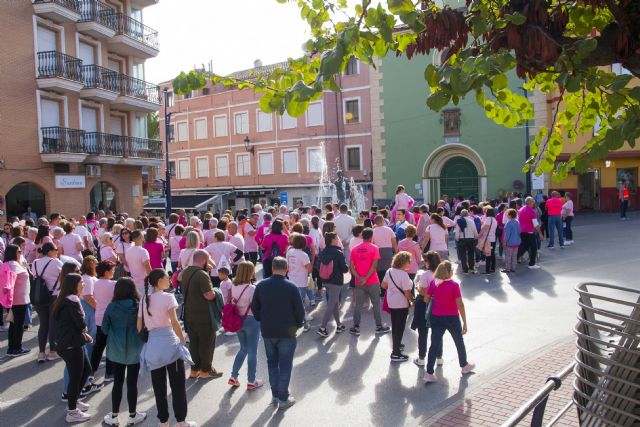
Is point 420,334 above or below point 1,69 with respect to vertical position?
below

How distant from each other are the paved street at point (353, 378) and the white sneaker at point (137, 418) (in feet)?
0.30

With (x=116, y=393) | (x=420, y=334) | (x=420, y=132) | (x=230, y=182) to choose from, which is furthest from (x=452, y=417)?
(x=230, y=182)

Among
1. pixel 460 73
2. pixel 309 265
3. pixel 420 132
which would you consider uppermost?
pixel 420 132

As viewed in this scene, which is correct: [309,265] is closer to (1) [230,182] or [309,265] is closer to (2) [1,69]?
(2) [1,69]

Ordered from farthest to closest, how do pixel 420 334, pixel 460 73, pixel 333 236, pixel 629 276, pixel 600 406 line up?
pixel 629 276, pixel 333 236, pixel 420 334, pixel 460 73, pixel 600 406

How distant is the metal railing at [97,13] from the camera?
2370 centimetres

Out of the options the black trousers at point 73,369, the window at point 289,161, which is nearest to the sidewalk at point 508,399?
the black trousers at point 73,369

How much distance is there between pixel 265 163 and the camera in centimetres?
3941

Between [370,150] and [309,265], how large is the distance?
87.3ft

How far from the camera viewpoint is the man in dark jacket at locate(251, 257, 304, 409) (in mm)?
6277

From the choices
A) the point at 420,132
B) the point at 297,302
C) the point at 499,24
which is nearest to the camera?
the point at 499,24

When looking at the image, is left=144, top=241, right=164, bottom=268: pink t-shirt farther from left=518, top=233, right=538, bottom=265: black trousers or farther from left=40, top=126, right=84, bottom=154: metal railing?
left=40, top=126, right=84, bottom=154: metal railing

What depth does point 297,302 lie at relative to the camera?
6328mm

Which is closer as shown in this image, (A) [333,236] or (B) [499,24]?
(B) [499,24]
